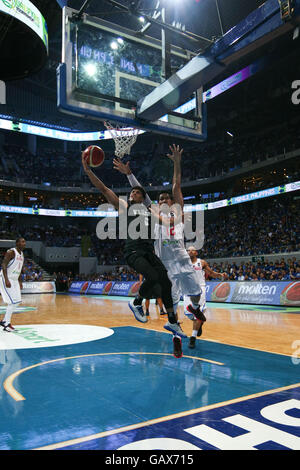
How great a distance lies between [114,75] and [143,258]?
4.09m

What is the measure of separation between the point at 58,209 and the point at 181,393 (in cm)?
3744

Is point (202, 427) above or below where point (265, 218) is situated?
below

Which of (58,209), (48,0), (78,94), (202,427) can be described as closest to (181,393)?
(202,427)

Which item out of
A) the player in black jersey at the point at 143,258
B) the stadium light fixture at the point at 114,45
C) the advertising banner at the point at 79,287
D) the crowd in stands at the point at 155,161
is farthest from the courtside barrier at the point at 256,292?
the crowd in stands at the point at 155,161

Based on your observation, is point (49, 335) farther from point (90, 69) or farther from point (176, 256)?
point (90, 69)

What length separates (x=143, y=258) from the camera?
4.57 metres

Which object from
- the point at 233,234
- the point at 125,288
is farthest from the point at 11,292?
the point at 233,234

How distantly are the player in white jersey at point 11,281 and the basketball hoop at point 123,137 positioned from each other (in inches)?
122

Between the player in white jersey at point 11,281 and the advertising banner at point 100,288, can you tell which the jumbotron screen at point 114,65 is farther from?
the advertising banner at point 100,288

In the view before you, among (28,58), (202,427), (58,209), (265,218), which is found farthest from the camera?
(58,209)

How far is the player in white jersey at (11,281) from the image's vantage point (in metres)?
7.93
